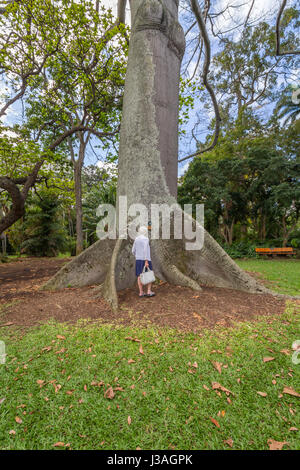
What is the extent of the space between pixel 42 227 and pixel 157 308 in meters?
15.9

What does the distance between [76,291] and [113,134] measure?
690cm

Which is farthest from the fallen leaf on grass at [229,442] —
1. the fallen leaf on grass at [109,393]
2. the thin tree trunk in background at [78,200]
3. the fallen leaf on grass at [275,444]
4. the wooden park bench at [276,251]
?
the wooden park bench at [276,251]

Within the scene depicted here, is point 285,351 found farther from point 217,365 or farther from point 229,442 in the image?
point 229,442

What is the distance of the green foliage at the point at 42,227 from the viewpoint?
1608 cm

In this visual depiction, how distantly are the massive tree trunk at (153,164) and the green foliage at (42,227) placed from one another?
1366 cm

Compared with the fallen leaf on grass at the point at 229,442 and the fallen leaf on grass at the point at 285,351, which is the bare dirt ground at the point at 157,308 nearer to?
the fallen leaf on grass at the point at 285,351

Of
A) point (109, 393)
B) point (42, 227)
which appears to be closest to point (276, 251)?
point (109, 393)

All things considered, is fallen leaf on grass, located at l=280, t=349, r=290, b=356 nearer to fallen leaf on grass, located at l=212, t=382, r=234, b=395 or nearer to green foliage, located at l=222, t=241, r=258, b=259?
fallen leaf on grass, located at l=212, t=382, r=234, b=395

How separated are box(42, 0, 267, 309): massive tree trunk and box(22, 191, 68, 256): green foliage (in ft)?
44.8

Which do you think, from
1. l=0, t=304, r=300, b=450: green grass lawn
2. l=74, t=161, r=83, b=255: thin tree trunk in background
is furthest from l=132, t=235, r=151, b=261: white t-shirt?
l=74, t=161, r=83, b=255: thin tree trunk in background

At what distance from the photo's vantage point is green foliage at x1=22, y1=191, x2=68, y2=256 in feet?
52.7

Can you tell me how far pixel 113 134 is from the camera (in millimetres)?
8398

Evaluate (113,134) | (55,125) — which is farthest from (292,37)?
(55,125)

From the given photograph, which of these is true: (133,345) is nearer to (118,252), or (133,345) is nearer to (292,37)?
(118,252)
